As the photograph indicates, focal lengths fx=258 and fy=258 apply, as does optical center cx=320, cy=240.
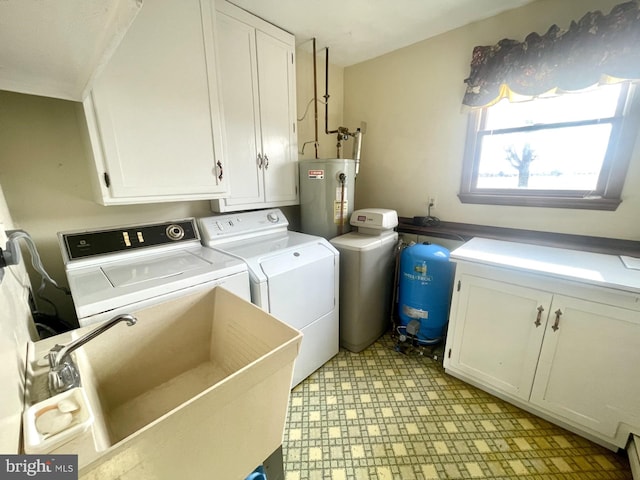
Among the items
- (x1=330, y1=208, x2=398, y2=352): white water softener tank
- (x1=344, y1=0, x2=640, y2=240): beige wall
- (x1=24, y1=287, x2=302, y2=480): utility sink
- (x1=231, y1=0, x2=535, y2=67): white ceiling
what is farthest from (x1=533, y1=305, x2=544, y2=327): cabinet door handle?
(x1=231, y1=0, x2=535, y2=67): white ceiling

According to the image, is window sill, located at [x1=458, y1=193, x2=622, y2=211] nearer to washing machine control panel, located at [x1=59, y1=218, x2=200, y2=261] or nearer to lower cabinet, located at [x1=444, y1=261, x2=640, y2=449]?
lower cabinet, located at [x1=444, y1=261, x2=640, y2=449]

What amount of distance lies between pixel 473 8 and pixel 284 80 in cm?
141

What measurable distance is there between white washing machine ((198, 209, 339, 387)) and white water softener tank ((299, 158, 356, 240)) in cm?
29

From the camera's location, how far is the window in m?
1.58

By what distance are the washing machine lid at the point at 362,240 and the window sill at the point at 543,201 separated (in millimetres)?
690

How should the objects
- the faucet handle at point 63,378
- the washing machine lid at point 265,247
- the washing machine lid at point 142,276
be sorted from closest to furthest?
the faucet handle at point 63,378, the washing machine lid at point 142,276, the washing machine lid at point 265,247

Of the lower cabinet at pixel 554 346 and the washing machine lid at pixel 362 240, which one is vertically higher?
the washing machine lid at pixel 362 240

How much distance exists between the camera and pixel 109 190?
4.21ft

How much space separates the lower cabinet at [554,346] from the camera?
4.12 feet

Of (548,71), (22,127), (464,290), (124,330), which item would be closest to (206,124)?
(22,127)

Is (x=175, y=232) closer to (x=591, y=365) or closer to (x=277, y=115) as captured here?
(x=277, y=115)

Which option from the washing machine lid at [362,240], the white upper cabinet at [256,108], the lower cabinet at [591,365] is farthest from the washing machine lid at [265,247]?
the lower cabinet at [591,365]

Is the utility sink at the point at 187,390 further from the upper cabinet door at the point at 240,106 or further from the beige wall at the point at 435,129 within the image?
the beige wall at the point at 435,129

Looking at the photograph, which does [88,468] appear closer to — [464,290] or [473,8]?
[464,290]
